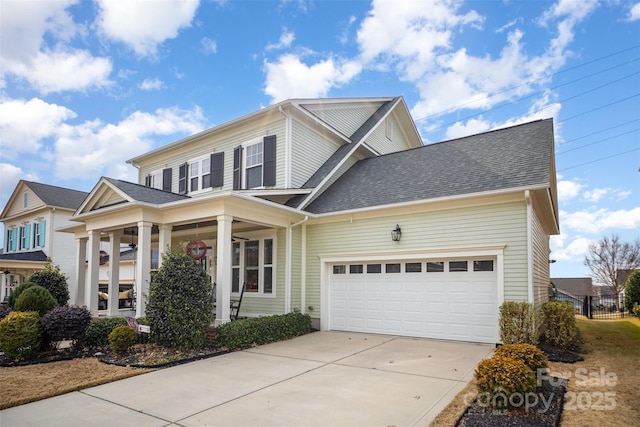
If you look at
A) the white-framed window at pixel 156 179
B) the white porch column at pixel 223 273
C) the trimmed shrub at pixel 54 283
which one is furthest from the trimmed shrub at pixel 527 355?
the white-framed window at pixel 156 179

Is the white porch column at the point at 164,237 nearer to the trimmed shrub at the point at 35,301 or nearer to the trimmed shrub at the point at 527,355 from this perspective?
the trimmed shrub at the point at 35,301

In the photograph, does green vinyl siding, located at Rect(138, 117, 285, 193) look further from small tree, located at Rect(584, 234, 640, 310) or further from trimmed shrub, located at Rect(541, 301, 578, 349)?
small tree, located at Rect(584, 234, 640, 310)

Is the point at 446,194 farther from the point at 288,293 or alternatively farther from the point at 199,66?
the point at 199,66

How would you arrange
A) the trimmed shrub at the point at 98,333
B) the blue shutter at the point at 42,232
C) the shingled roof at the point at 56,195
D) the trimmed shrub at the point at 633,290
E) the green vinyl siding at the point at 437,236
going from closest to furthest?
the green vinyl siding at the point at 437,236
the trimmed shrub at the point at 98,333
the trimmed shrub at the point at 633,290
the blue shutter at the point at 42,232
the shingled roof at the point at 56,195

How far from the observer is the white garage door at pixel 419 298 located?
29.8 feet

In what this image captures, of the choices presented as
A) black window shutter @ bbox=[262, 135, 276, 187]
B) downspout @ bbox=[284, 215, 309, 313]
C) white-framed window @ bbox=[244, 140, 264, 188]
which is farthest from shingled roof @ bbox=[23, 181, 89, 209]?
downspout @ bbox=[284, 215, 309, 313]

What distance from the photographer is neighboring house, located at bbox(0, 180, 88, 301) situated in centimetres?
2252

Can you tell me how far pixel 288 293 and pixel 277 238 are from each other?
65.4 inches

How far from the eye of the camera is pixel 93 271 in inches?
507

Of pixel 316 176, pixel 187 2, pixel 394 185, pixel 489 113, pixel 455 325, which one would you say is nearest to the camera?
pixel 455 325

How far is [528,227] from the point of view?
844 centimetres

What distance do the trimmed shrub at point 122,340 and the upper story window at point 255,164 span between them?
5.94 m

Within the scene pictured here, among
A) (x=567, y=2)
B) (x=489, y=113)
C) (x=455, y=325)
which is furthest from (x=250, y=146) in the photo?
(x=489, y=113)

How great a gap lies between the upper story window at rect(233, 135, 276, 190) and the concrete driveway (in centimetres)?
604
